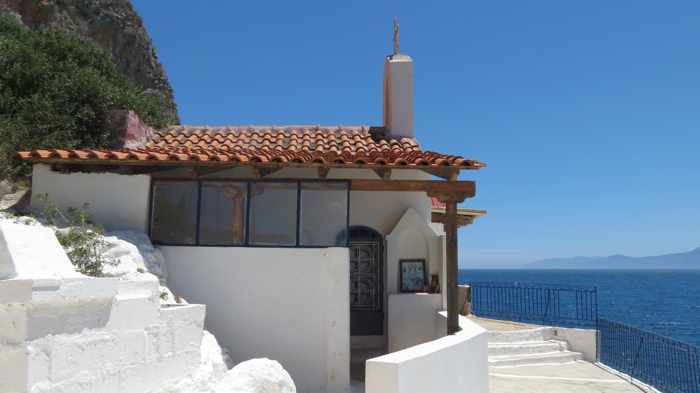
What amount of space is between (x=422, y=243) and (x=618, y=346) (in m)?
7.79

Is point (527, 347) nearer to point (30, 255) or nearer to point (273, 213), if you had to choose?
point (273, 213)

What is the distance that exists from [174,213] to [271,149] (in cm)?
263

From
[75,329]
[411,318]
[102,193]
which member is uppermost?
[102,193]

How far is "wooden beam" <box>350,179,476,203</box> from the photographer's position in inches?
380

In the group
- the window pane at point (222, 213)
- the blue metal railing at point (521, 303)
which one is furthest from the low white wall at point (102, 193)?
the blue metal railing at point (521, 303)

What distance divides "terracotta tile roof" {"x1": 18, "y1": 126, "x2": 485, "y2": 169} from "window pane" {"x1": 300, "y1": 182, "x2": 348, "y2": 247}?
0.59 m

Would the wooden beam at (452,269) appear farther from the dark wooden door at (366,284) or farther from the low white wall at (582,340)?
the low white wall at (582,340)

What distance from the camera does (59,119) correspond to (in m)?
13.1

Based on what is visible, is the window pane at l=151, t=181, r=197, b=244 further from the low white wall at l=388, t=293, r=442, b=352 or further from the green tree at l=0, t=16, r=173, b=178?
the low white wall at l=388, t=293, r=442, b=352

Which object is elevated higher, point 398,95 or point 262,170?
point 398,95

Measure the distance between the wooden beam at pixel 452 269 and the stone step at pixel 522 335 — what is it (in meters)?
5.98

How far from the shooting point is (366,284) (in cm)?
1262

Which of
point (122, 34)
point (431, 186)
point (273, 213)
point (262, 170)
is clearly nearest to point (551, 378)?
point (431, 186)

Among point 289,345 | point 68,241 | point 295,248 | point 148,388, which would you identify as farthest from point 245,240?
point 148,388
